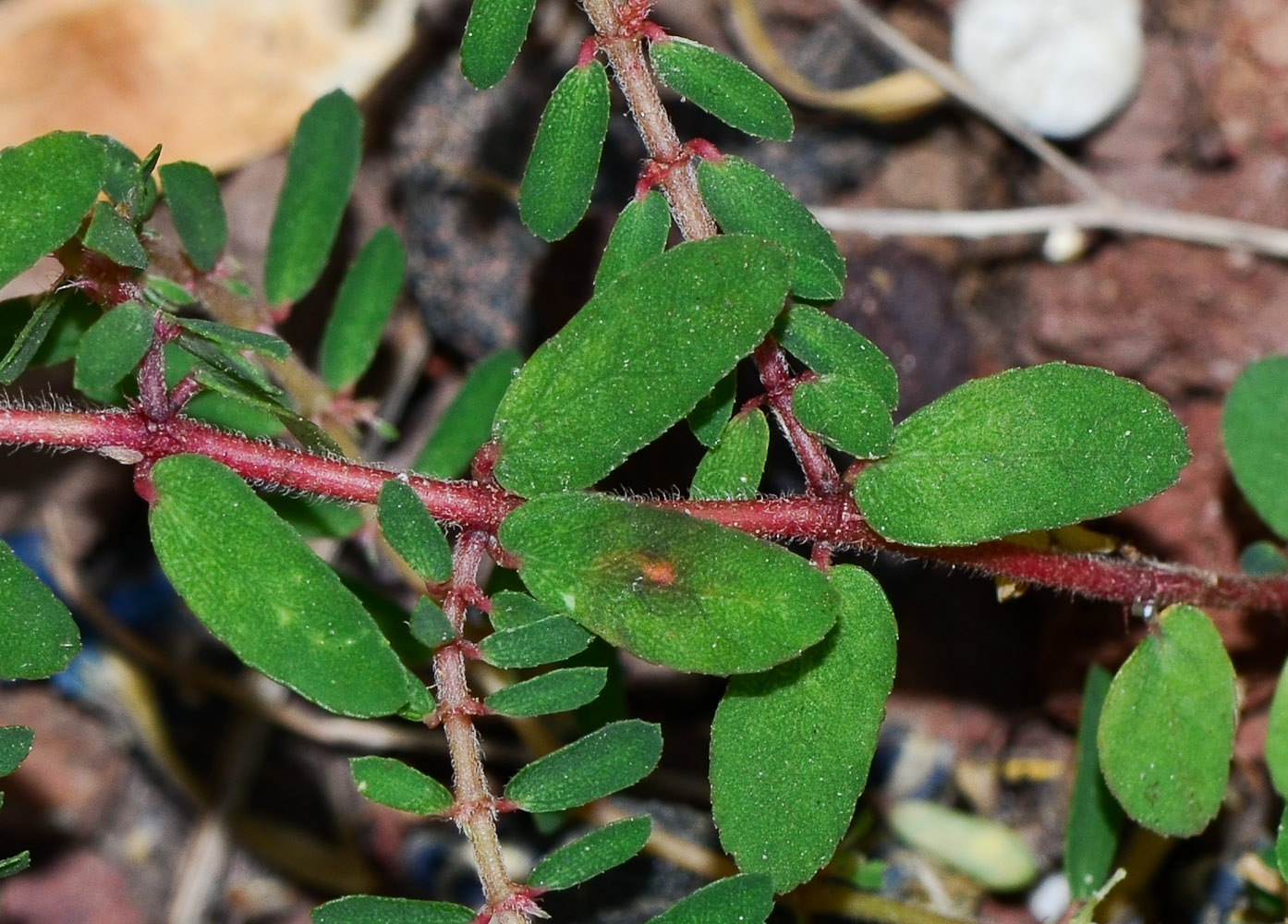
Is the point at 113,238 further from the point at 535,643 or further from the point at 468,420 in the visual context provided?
the point at 468,420

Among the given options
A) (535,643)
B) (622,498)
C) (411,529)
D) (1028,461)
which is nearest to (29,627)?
(411,529)

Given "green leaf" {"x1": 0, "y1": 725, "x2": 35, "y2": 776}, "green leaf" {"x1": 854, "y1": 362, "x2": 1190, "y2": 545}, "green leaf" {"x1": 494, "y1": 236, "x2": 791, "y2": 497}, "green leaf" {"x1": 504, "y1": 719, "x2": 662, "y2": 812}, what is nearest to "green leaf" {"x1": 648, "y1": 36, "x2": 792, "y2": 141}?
"green leaf" {"x1": 494, "y1": 236, "x2": 791, "y2": 497}

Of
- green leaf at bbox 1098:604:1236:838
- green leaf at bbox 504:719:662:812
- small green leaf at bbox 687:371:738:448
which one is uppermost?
small green leaf at bbox 687:371:738:448

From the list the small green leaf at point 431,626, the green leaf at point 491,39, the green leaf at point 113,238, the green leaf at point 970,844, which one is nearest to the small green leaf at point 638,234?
the green leaf at point 491,39

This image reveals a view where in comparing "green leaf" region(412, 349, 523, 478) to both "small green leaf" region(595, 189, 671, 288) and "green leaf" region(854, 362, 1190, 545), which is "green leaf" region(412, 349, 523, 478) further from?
"green leaf" region(854, 362, 1190, 545)

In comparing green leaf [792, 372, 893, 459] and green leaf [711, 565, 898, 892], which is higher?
green leaf [792, 372, 893, 459]

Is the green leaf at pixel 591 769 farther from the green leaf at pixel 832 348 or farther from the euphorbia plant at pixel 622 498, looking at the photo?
the green leaf at pixel 832 348
